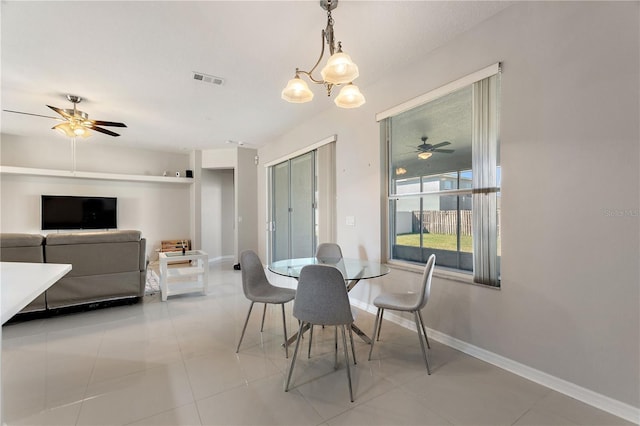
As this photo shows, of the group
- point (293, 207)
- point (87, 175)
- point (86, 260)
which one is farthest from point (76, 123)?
point (293, 207)

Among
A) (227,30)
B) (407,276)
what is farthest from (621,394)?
(227,30)

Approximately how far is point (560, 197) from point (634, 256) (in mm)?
485

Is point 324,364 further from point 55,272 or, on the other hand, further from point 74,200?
point 74,200

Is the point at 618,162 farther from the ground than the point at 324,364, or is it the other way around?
the point at 618,162

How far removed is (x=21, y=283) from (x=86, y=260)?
8.14 feet

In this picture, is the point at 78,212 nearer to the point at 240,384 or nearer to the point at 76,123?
the point at 76,123

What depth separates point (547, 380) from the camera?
1.95 meters

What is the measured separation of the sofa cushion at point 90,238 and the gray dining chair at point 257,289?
1927mm

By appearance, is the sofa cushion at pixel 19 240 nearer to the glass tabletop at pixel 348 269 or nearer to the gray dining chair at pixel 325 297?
the glass tabletop at pixel 348 269

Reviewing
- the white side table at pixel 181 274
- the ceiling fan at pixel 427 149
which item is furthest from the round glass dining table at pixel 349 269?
the white side table at pixel 181 274

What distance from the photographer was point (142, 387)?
6.38ft

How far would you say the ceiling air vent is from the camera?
312cm

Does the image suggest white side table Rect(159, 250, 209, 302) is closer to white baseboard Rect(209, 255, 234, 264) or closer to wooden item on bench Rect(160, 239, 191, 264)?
wooden item on bench Rect(160, 239, 191, 264)

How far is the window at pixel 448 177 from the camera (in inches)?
89.6
